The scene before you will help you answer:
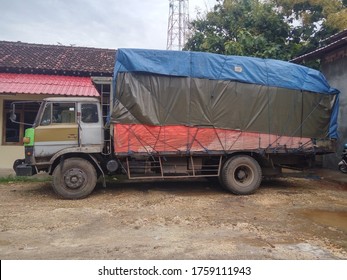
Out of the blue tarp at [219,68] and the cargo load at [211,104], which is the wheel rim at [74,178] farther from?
the blue tarp at [219,68]

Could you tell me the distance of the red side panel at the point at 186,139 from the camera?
7648mm

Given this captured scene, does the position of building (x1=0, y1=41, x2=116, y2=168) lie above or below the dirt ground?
above

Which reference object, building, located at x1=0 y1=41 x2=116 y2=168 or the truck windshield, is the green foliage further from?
the truck windshield

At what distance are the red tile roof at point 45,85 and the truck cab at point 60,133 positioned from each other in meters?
3.36

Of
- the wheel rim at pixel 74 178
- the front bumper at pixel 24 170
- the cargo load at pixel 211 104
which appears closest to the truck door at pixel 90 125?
the cargo load at pixel 211 104

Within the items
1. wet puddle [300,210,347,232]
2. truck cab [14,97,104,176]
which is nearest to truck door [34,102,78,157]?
truck cab [14,97,104,176]

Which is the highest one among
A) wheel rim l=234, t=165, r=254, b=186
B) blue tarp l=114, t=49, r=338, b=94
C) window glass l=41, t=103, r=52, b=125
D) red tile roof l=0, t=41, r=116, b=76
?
red tile roof l=0, t=41, r=116, b=76

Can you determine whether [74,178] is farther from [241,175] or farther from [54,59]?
[54,59]

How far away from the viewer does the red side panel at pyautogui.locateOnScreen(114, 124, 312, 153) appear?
25.1ft

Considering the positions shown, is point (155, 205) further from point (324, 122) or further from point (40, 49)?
point (40, 49)

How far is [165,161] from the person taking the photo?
809 centimetres

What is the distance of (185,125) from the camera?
7938 millimetres

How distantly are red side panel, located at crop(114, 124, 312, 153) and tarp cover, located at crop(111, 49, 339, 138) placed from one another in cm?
14

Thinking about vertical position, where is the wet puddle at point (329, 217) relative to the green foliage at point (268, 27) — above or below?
below
